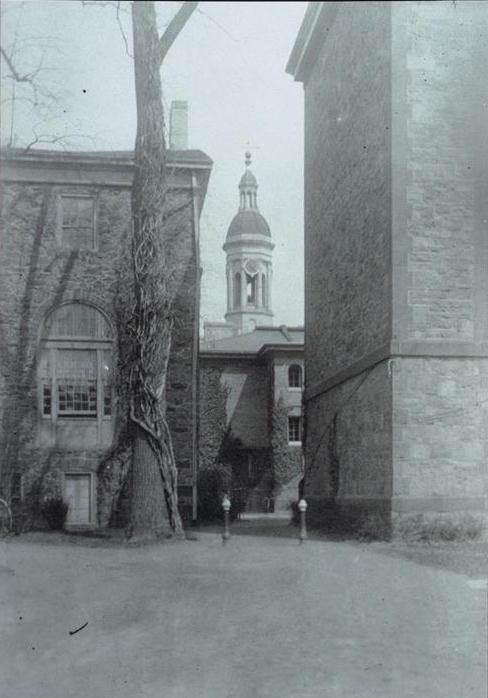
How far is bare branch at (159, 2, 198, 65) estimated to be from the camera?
551 cm

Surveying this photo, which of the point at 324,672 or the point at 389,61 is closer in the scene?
the point at 324,672

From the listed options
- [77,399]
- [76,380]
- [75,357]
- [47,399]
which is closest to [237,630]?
[75,357]

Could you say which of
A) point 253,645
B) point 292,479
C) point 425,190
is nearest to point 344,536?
point 425,190

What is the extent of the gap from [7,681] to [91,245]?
33.5 ft

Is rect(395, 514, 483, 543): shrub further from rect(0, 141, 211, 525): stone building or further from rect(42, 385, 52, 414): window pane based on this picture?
rect(42, 385, 52, 414): window pane

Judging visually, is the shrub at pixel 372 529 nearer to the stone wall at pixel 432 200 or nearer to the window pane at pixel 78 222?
the stone wall at pixel 432 200

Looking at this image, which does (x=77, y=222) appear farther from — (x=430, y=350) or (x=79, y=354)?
A: (x=430, y=350)

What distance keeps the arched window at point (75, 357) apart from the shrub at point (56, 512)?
1.92 m

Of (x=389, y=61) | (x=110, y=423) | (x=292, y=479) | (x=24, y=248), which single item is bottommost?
(x=292, y=479)

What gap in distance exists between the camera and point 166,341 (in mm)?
11773

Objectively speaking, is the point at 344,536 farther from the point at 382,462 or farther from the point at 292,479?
the point at 292,479

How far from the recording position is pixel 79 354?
53.7 ft

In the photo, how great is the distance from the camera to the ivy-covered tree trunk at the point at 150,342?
430 inches

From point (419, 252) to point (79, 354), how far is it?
25.9 feet
